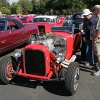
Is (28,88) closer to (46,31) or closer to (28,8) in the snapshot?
(46,31)

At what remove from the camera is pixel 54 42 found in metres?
5.02

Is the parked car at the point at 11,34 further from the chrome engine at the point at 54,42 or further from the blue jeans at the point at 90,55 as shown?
the blue jeans at the point at 90,55

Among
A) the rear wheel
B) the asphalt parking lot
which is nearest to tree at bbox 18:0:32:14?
the asphalt parking lot

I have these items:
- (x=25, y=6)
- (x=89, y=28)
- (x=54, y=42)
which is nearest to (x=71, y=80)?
(x=54, y=42)

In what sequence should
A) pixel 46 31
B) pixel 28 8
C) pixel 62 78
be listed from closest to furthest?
pixel 62 78
pixel 46 31
pixel 28 8

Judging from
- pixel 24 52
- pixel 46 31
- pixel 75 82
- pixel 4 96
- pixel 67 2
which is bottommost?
pixel 4 96

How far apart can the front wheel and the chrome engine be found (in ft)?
2.63

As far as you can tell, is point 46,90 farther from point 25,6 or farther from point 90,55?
point 25,6

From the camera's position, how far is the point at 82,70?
5.82 m

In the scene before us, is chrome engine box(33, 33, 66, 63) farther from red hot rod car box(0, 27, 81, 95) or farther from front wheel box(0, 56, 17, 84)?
front wheel box(0, 56, 17, 84)

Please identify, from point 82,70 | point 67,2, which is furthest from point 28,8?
point 82,70

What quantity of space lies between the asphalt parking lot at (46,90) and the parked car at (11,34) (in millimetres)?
2263

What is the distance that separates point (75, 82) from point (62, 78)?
1.03ft

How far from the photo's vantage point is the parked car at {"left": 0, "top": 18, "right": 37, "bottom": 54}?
7145 millimetres
